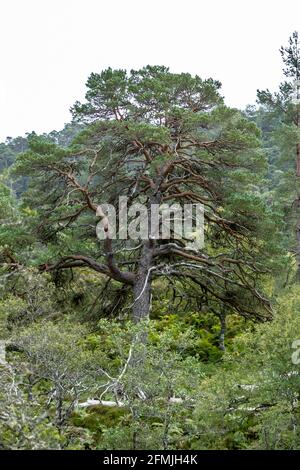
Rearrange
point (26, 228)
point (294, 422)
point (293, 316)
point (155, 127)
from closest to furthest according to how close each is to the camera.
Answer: point (294, 422), point (293, 316), point (155, 127), point (26, 228)

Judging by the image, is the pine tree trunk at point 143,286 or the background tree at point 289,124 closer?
the pine tree trunk at point 143,286

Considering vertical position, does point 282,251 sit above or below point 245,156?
below

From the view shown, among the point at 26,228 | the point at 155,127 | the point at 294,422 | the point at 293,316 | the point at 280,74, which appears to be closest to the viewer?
the point at 294,422

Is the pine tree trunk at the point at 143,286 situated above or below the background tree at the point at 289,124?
below

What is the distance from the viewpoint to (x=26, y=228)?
13.7 metres

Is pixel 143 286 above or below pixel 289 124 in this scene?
below

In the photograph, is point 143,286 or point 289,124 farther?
point 289,124

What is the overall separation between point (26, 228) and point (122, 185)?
3.46m

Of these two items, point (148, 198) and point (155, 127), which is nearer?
point (155, 127)

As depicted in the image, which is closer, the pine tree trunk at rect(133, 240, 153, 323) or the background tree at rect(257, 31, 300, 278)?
the pine tree trunk at rect(133, 240, 153, 323)

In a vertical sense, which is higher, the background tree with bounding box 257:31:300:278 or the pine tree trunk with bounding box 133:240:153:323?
the background tree with bounding box 257:31:300:278

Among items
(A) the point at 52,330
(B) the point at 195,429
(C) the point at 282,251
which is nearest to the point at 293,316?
(B) the point at 195,429
